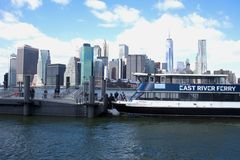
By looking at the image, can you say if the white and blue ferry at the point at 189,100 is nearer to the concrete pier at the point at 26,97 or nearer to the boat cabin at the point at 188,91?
the boat cabin at the point at 188,91

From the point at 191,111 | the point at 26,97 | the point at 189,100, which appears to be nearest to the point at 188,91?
the point at 189,100

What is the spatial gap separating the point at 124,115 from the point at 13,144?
17827mm

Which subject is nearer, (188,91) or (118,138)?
(118,138)

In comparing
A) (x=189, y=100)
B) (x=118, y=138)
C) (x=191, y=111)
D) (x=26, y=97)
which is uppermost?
(x=26, y=97)

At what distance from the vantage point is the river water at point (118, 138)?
2098cm

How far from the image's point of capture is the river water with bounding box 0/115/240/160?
68.8ft

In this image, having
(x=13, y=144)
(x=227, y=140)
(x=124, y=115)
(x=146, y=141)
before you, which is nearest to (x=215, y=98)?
(x=124, y=115)

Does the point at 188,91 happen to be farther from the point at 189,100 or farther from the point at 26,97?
the point at 26,97

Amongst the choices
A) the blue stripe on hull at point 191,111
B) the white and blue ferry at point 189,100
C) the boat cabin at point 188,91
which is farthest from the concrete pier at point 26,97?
the boat cabin at point 188,91

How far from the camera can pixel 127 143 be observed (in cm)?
2444

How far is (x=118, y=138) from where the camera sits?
26.2 m

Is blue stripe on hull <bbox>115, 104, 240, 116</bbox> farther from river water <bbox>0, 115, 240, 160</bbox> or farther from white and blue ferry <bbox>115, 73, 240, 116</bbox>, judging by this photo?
river water <bbox>0, 115, 240, 160</bbox>

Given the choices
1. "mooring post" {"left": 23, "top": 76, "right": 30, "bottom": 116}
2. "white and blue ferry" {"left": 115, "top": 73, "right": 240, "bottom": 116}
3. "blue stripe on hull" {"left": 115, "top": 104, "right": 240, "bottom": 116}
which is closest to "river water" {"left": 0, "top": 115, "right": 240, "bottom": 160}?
"mooring post" {"left": 23, "top": 76, "right": 30, "bottom": 116}

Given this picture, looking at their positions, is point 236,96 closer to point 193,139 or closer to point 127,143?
point 193,139
